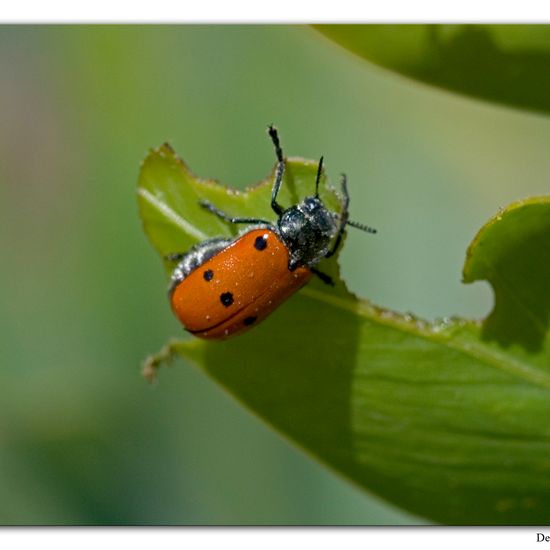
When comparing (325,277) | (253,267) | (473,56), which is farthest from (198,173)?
(473,56)

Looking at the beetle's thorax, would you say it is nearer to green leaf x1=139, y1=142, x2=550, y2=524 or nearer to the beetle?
the beetle

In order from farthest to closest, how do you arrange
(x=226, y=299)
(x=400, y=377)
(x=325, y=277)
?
1. (x=226, y=299)
2. (x=325, y=277)
3. (x=400, y=377)

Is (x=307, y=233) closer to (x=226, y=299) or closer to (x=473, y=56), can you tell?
(x=226, y=299)

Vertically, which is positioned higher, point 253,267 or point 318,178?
point 318,178

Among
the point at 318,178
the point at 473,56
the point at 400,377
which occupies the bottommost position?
the point at 400,377

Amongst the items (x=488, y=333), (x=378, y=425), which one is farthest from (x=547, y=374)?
(x=378, y=425)

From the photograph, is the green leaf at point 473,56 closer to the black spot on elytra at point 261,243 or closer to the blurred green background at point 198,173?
the black spot on elytra at point 261,243
